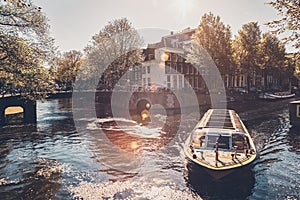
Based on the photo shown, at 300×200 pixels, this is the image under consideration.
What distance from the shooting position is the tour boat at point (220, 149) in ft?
37.6

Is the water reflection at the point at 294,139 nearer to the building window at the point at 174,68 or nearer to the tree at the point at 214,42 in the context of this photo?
the tree at the point at 214,42

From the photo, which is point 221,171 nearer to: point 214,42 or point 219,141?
point 219,141

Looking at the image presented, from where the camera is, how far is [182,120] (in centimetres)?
3266

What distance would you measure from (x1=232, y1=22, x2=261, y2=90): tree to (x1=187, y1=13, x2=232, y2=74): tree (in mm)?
3583

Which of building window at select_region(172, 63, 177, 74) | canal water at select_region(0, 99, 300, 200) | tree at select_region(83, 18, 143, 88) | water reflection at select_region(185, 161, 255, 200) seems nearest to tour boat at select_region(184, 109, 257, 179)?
water reflection at select_region(185, 161, 255, 200)

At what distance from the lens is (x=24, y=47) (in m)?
20.5

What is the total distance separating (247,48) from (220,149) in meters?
43.0

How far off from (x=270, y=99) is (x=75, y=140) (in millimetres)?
47034

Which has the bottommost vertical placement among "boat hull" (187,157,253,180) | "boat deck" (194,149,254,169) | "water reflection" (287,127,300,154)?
"water reflection" (287,127,300,154)

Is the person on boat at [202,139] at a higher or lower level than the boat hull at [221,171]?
higher

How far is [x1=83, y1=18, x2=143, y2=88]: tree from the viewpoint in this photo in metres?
51.0

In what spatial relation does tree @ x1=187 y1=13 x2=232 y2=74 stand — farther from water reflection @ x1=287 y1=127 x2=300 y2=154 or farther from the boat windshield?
the boat windshield

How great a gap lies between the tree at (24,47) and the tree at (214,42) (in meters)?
30.7

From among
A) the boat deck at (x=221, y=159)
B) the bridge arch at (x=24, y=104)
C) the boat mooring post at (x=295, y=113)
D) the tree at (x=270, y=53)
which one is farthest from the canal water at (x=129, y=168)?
the tree at (x=270, y=53)
